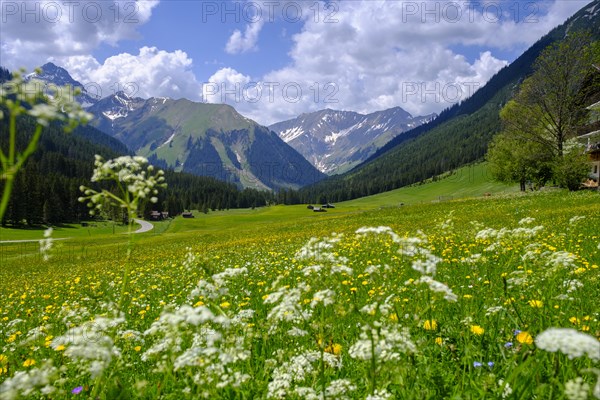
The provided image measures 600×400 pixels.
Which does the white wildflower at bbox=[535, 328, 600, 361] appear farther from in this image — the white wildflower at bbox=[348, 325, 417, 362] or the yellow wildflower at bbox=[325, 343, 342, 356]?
the yellow wildflower at bbox=[325, 343, 342, 356]

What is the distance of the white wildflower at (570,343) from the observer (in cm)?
189

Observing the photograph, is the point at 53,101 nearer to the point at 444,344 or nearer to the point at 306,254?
the point at 306,254

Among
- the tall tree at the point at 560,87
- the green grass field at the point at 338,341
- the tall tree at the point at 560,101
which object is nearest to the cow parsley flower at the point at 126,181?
the green grass field at the point at 338,341

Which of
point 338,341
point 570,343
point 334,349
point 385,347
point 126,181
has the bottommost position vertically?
point 338,341

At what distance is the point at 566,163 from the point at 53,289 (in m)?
43.1

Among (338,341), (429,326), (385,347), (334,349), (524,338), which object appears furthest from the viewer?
(338,341)

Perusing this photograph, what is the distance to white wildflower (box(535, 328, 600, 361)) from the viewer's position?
189cm

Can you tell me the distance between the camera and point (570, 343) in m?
2.01

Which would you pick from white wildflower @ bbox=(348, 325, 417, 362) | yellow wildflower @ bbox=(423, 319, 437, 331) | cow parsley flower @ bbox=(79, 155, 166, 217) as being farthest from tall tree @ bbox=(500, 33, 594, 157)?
cow parsley flower @ bbox=(79, 155, 166, 217)

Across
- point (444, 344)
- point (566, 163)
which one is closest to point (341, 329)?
point (444, 344)

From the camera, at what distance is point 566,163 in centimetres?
3694

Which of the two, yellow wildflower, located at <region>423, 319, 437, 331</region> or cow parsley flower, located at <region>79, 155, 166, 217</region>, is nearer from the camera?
cow parsley flower, located at <region>79, 155, 166, 217</region>

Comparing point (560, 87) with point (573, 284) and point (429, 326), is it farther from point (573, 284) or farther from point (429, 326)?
point (429, 326)

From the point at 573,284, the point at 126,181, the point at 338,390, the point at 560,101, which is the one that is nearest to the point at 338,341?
the point at 338,390
